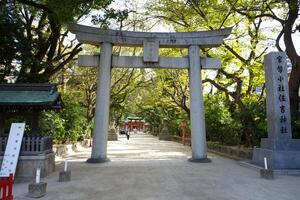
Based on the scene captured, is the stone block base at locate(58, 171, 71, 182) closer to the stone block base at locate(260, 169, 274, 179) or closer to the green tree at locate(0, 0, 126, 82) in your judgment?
the green tree at locate(0, 0, 126, 82)

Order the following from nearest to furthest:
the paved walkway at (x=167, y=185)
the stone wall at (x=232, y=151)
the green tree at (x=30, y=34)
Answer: the paved walkway at (x=167, y=185) < the green tree at (x=30, y=34) < the stone wall at (x=232, y=151)

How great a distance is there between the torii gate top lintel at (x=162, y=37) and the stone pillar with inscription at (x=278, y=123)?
12.0 feet

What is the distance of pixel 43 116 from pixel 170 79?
1334cm

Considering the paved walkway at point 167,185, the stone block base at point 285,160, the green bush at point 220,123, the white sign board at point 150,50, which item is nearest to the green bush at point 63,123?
the paved walkway at point 167,185

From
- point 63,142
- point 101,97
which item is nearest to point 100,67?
point 101,97

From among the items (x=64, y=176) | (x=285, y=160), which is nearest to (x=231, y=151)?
(x=285, y=160)

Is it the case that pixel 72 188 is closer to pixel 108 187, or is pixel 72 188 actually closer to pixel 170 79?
pixel 108 187

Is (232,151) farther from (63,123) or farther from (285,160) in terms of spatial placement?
(63,123)

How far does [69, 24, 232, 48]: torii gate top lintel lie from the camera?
1622 centimetres

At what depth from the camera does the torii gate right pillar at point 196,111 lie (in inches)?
621

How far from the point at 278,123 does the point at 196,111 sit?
4.62 metres

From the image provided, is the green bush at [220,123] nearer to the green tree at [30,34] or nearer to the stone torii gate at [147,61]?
the stone torii gate at [147,61]

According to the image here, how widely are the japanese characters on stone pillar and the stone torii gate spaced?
3804 millimetres

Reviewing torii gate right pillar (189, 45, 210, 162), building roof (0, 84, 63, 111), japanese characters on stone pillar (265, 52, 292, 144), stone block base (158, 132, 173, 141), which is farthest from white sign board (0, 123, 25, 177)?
stone block base (158, 132, 173, 141)
